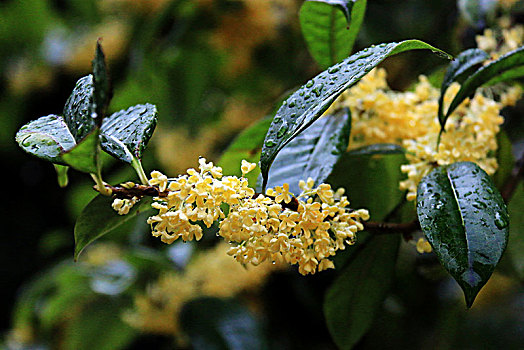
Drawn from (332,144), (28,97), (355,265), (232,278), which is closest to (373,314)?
(355,265)

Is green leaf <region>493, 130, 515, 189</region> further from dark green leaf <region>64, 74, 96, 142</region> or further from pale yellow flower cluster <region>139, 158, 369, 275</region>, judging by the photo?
dark green leaf <region>64, 74, 96, 142</region>

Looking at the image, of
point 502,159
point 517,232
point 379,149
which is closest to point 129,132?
point 379,149

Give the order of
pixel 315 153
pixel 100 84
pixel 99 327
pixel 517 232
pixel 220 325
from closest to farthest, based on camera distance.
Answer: pixel 100 84
pixel 315 153
pixel 517 232
pixel 220 325
pixel 99 327

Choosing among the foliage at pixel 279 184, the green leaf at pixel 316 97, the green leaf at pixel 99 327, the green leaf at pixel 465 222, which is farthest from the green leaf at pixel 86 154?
the green leaf at pixel 99 327

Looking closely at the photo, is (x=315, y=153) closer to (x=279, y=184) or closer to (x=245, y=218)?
(x=279, y=184)

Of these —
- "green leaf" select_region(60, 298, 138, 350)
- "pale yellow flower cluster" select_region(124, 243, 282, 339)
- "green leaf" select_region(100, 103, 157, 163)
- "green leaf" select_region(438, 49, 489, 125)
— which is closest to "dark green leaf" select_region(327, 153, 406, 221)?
"green leaf" select_region(438, 49, 489, 125)
